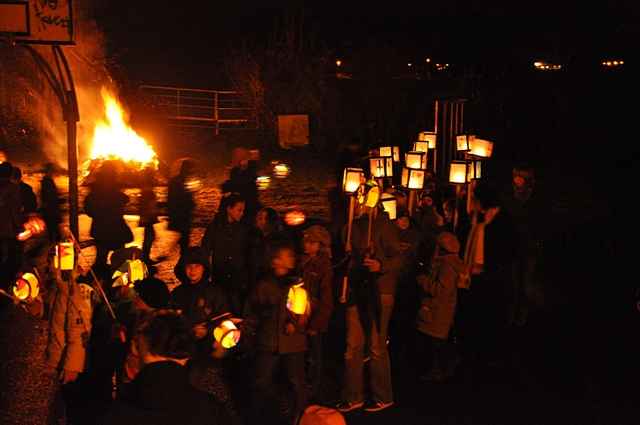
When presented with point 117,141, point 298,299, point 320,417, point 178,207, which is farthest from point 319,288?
point 117,141

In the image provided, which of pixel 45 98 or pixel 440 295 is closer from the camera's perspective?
pixel 440 295

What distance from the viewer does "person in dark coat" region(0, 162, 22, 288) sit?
10.6m

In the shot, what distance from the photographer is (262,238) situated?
835 cm

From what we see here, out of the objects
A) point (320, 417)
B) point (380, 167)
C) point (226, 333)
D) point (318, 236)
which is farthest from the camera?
point (380, 167)

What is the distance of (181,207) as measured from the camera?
15.7 metres

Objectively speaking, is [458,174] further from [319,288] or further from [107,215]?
[107,215]

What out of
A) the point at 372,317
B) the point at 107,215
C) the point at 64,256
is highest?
the point at 64,256

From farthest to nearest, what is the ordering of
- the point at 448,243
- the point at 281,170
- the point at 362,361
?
1. the point at 281,170
2. the point at 448,243
3. the point at 362,361

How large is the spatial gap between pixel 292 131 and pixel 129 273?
19333 millimetres

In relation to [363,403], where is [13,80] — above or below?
above

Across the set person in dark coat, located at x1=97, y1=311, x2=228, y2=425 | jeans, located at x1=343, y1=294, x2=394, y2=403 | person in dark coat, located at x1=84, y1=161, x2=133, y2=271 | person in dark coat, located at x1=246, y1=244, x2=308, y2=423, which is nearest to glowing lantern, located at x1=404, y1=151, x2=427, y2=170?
person in dark coat, located at x1=84, y1=161, x2=133, y2=271

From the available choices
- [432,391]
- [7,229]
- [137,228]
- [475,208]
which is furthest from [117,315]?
[137,228]

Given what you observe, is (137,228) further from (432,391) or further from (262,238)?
(432,391)

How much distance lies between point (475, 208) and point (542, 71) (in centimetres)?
1682
